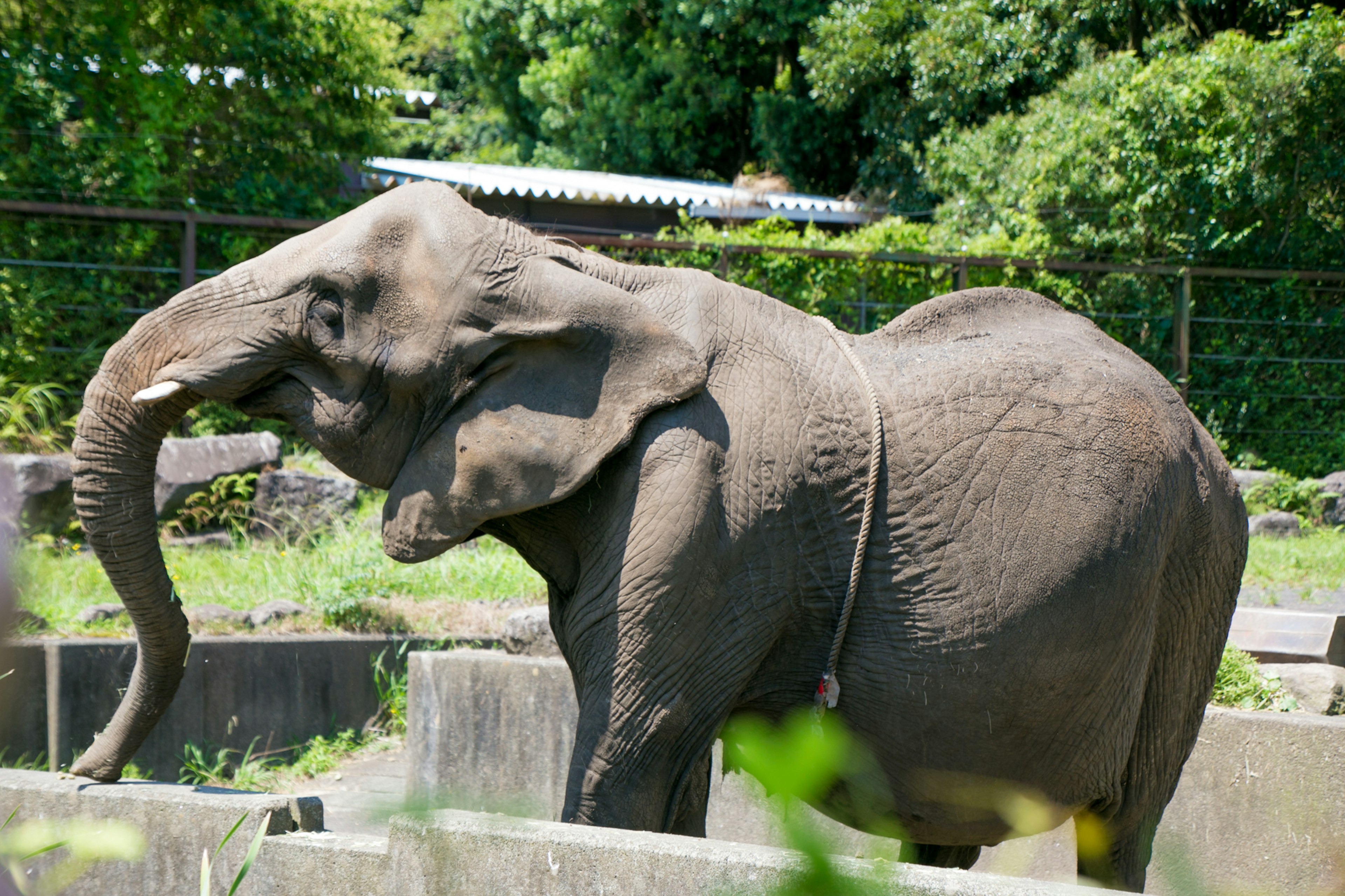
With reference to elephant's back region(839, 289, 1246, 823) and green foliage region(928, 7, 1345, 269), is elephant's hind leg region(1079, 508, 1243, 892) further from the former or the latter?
green foliage region(928, 7, 1345, 269)

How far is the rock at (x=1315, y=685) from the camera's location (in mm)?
4719

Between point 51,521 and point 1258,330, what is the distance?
10.6 meters

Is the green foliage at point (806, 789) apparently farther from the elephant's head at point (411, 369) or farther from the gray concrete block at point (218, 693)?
the gray concrete block at point (218, 693)

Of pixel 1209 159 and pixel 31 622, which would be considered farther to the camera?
pixel 1209 159

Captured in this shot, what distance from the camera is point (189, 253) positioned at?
980 centimetres

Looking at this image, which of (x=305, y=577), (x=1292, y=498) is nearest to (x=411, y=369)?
(x=305, y=577)

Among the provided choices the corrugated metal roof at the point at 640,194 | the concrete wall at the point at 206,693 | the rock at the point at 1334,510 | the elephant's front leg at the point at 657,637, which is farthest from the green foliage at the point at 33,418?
the rock at the point at 1334,510

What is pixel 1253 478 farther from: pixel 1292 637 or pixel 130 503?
pixel 130 503

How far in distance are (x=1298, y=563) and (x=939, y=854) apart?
5.58 m

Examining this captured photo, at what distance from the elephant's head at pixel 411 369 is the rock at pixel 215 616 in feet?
10.1

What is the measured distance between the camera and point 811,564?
2.97 meters

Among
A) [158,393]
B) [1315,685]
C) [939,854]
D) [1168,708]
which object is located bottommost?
[939,854]

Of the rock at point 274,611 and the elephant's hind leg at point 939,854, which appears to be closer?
the elephant's hind leg at point 939,854

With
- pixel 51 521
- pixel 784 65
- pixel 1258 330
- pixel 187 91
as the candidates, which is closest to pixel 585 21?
pixel 784 65
